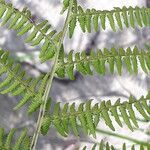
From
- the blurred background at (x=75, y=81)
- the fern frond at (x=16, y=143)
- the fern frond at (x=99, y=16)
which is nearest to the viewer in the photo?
the fern frond at (x=16, y=143)

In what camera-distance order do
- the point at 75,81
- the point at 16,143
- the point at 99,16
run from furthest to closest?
the point at 75,81 < the point at 99,16 < the point at 16,143

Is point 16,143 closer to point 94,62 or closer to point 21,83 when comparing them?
point 21,83

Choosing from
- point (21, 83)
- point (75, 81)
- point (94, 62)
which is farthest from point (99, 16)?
point (75, 81)

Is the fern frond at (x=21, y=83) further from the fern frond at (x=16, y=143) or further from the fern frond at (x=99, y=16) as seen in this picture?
the fern frond at (x=99, y=16)

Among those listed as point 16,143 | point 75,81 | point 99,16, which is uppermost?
point 75,81

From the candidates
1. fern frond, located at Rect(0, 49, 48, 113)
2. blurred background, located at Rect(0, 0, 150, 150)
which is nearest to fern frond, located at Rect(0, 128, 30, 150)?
fern frond, located at Rect(0, 49, 48, 113)

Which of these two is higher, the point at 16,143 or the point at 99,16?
the point at 99,16

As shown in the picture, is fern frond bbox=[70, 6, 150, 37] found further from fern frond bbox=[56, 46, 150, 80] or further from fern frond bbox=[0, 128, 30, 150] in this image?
fern frond bbox=[0, 128, 30, 150]

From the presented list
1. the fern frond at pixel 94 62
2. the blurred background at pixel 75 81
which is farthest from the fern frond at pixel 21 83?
the blurred background at pixel 75 81
